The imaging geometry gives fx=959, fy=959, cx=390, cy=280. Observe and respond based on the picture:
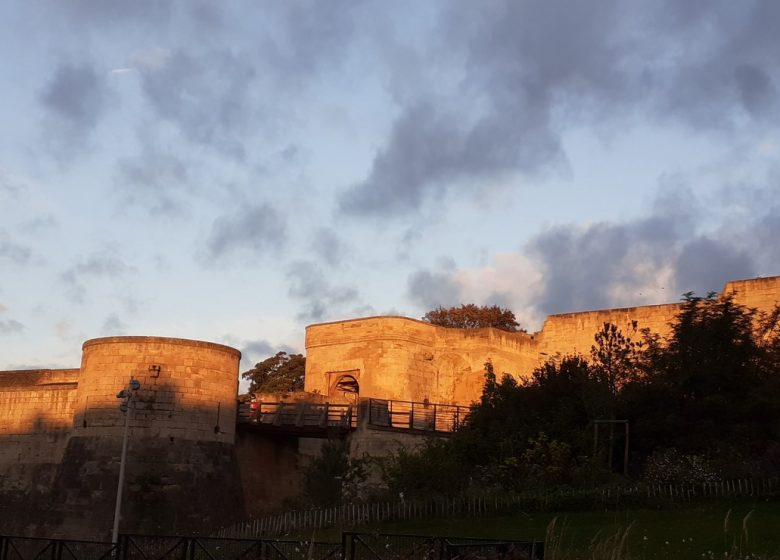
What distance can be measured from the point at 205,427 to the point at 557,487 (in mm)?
13077

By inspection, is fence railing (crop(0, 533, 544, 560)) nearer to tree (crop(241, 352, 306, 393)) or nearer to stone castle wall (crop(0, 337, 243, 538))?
stone castle wall (crop(0, 337, 243, 538))

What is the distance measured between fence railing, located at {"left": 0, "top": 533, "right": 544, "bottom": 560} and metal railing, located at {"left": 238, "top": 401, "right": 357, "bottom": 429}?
17.5m

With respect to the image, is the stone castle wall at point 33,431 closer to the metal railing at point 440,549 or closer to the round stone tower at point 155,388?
the round stone tower at point 155,388

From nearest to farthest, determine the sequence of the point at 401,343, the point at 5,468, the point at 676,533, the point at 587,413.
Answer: the point at 676,533, the point at 587,413, the point at 5,468, the point at 401,343

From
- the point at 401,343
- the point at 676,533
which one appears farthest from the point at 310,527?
the point at 401,343

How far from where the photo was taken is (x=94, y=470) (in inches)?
1240

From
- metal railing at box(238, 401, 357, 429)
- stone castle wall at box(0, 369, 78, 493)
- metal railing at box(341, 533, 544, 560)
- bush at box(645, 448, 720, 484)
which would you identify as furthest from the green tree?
stone castle wall at box(0, 369, 78, 493)

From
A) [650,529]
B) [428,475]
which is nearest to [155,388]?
[428,475]

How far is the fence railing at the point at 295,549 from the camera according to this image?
11352 millimetres

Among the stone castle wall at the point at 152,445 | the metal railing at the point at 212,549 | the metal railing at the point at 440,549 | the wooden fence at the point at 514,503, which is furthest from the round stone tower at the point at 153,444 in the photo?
the metal railing at the point at 440,549

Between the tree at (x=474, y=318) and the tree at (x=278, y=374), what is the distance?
28.8ft

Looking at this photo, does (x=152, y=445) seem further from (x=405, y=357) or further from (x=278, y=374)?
(x=278, y=374)

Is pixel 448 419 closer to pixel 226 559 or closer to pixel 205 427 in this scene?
pixel 205 427

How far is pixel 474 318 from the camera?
6019 centimetres
